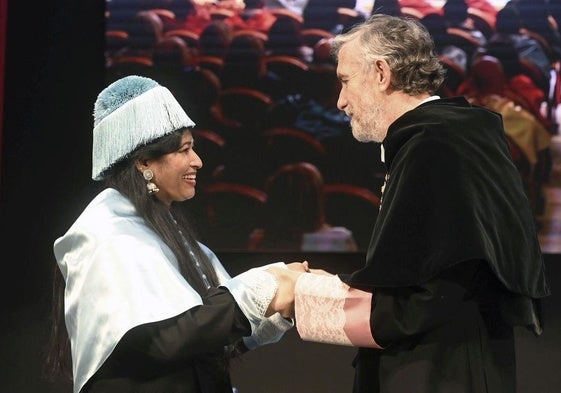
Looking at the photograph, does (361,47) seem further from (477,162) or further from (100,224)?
(100,224)

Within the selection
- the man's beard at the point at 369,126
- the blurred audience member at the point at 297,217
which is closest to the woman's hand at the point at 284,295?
the man's beard at the point at 369,126

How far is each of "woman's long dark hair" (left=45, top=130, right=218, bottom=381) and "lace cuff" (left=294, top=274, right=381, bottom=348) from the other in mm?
365

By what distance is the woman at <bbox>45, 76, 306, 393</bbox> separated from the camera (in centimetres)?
204

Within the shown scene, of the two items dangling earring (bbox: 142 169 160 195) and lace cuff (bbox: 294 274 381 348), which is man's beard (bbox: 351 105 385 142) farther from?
dangling earring (bbox: 142 169 160 195)

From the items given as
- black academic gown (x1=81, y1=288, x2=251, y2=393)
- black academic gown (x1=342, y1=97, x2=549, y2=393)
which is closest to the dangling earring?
black academic gown (x1=81, y1=288, x2=251, y2=393)

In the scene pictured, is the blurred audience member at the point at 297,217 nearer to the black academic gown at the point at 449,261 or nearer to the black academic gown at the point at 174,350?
the black academic gown at the point at 174,350

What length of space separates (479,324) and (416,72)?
623mm

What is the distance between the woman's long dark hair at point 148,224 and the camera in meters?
2.26

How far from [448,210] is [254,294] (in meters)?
0.54

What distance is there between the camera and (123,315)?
6.67 ft

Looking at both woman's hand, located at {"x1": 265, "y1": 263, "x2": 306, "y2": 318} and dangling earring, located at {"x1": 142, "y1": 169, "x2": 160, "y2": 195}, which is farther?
dangling earring, located at {"x1": 142, "y1": 169, "x2": 160, "y2": 195}

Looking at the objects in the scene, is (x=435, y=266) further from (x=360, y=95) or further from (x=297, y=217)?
(x=297, y=217)

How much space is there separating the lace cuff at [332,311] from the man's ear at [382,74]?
0.49 metres

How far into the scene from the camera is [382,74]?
209cm
